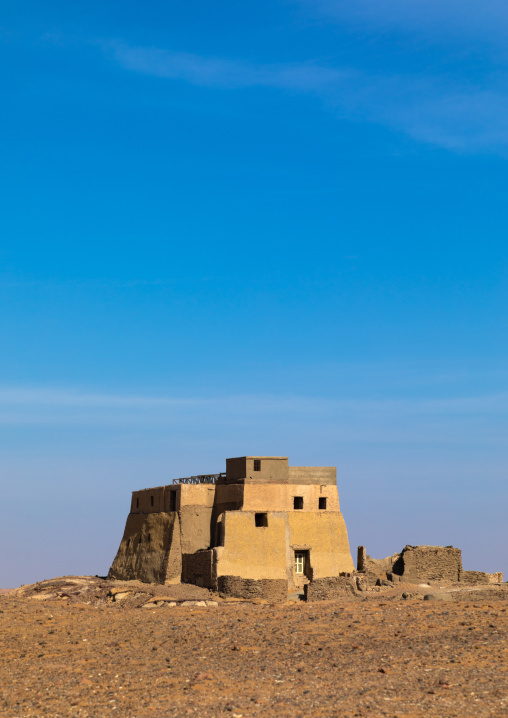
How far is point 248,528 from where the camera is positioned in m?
42.7

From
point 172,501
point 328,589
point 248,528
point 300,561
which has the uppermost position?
point 172,501

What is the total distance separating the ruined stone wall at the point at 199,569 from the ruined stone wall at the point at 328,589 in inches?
227

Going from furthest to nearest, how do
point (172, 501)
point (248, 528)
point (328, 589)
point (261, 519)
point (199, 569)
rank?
point (172, 501) → point (261, 519) → point (248, 528) → point (199, 569) → point (328, 589)

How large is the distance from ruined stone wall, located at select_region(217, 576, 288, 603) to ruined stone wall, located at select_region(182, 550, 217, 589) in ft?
4.60

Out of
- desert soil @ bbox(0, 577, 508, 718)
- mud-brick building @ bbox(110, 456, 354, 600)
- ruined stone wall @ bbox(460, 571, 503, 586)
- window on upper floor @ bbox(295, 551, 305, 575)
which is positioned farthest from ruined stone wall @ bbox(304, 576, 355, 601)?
ruined stone wall @ bbox(460, 571, 503, 586)

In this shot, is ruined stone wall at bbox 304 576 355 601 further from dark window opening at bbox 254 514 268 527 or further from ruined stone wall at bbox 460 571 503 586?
ruined stone wall at bbox 460 571 503 586

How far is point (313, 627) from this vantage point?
26.4 m

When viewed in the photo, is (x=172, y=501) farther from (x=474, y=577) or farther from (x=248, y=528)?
(x=474, y=577)

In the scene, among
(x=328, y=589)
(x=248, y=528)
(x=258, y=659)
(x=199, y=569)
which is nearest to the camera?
(x=258, y=659)

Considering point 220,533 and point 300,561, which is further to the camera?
point 300,561

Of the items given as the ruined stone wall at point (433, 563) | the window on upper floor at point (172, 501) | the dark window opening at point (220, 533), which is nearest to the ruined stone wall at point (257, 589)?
the dark window opening at point (220, 533)

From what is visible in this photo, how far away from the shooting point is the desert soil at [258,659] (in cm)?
1745

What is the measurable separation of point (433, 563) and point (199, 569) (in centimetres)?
1166

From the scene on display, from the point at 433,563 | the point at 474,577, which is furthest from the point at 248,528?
the point at 474,577
